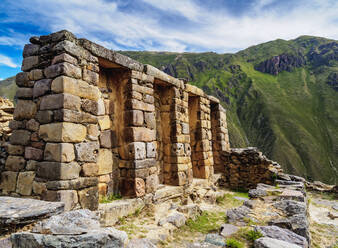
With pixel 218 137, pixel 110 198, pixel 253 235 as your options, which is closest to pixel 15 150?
pixel 110 198

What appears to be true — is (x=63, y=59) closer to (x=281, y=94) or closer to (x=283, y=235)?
(x=283, y=235)

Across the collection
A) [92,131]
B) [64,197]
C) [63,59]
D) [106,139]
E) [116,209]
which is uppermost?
[63,59]

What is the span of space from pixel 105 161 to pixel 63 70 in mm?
1982

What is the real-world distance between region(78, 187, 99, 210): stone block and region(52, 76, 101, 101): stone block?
1.60 meters

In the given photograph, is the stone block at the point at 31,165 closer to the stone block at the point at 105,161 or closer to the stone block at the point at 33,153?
the stone block at the point at 33,153

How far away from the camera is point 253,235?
125 inches

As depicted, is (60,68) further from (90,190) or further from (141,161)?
(141,161)

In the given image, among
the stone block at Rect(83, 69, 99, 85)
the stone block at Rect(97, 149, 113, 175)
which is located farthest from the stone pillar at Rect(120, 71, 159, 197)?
the stone block at Rect(83, 69, 99, 85)

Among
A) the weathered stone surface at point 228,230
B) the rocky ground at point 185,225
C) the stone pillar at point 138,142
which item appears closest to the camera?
the rocky ground at point 185,225

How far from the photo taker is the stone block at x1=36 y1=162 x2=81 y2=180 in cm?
327

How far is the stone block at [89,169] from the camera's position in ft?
11.8

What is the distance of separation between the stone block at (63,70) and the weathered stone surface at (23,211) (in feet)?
6.47

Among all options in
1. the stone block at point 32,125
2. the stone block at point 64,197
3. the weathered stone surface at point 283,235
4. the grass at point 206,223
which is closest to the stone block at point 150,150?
the grass at point 206,223

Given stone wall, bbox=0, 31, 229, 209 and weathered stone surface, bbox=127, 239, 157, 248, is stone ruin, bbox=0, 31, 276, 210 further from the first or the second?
weathered stone surface, bbox=127, 239, 157, 248
